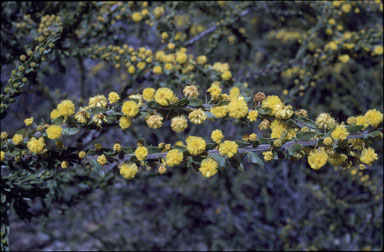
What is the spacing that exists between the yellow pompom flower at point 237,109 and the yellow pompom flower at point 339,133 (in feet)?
1.24

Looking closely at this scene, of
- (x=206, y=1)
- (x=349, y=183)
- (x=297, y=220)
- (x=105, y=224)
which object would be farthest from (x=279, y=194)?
(x=206, y=1)

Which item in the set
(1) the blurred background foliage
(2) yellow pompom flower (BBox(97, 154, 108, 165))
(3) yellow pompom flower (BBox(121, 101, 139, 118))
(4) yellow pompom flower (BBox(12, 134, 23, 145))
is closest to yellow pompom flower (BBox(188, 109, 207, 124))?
(3) yellow pompom flower (BBox(121, 101, 139, 118))

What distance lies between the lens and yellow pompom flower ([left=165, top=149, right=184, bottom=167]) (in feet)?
4.70

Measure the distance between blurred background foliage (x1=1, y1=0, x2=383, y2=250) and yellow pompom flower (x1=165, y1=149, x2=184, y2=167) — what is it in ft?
2.95

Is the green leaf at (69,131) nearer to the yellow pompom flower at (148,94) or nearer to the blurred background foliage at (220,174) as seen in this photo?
the yellow pompom flower at (148,94)

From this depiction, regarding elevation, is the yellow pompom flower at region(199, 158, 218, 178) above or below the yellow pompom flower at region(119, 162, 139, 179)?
above

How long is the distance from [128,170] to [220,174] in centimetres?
285

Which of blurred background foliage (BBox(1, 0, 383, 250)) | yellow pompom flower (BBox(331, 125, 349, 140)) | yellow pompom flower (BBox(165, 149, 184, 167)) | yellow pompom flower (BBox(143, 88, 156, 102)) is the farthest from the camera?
blurred background foliage (BBox(1, 0, 383, 250))

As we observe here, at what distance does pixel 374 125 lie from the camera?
4.50 ft

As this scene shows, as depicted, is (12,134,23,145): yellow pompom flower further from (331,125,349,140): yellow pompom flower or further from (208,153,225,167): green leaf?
(331,125,349,140): yellow pompom flower

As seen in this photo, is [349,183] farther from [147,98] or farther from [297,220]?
[147,98]

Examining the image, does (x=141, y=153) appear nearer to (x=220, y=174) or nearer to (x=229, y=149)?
(x=229, y=149)

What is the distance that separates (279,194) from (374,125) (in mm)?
3131

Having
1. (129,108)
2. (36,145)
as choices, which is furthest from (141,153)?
(36,145)
